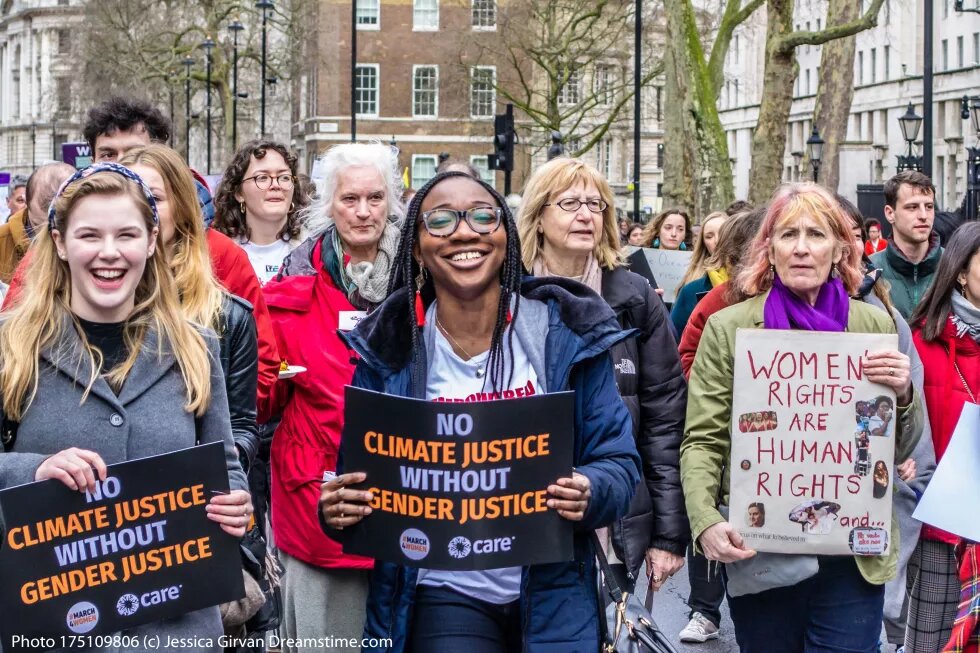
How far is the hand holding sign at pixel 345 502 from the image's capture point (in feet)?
12.2

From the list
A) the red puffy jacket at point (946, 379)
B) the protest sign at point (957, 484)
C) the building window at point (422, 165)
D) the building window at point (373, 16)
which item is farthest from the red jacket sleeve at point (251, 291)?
the building window at point (373, 16)

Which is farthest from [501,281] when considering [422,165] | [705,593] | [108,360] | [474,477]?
[422,165]

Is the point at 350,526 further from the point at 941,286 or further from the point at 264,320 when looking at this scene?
the point at 941,286

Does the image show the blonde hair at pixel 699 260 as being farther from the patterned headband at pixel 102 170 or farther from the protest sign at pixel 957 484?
the patterned headband at pixel 102 170

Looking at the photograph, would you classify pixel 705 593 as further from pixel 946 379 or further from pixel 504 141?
pixel 504 141

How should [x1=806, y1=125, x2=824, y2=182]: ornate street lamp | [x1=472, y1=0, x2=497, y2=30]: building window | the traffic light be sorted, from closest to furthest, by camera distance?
the traffic light → [x1=806, y1=125, x2=824, y2=182]: ornate street lamp → [x1=472, y1=0, x2=497, y2=30]: building window

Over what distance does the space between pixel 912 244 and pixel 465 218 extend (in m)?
5.26

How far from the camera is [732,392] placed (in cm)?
485

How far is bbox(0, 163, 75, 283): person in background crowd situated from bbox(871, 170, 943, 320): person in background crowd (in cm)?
447

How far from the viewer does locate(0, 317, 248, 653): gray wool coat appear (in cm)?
369

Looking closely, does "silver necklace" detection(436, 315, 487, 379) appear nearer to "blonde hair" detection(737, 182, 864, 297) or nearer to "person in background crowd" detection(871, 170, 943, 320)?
"blonde hair" detection(737, 182, 864, 297)

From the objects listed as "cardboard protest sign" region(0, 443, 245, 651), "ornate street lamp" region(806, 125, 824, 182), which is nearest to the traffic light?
"ornate street lamp" region(806, 125, 824, 182)

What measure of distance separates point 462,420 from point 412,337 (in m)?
0.41

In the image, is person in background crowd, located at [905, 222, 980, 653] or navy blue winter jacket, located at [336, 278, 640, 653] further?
person in background crowd, located at [905, 222, 980, 653]
